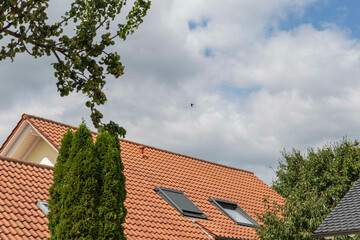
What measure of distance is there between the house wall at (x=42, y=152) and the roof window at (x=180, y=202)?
3.99 meters

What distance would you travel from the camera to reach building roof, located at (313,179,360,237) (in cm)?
1573

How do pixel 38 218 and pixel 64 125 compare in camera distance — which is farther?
pixel 64 125

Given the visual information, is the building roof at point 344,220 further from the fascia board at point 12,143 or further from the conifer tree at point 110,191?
the fascia board at point 12,143

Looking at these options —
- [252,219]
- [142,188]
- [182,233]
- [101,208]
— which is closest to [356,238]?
[252,219]

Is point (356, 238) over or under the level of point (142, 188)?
over

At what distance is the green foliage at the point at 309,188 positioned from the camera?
17.9 metres

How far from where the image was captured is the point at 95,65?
684 cm

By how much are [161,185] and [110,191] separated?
7332 millimetres

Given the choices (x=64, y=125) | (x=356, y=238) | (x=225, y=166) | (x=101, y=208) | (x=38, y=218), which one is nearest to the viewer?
(x=101, y=208)

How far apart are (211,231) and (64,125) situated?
23.4 feet

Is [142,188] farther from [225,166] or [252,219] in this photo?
[225,166]

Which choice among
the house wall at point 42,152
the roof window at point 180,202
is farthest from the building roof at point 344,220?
the house wall at point 42,152

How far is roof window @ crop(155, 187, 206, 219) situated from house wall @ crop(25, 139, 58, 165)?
399cm

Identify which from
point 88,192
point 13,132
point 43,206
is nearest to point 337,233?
point 88,192
